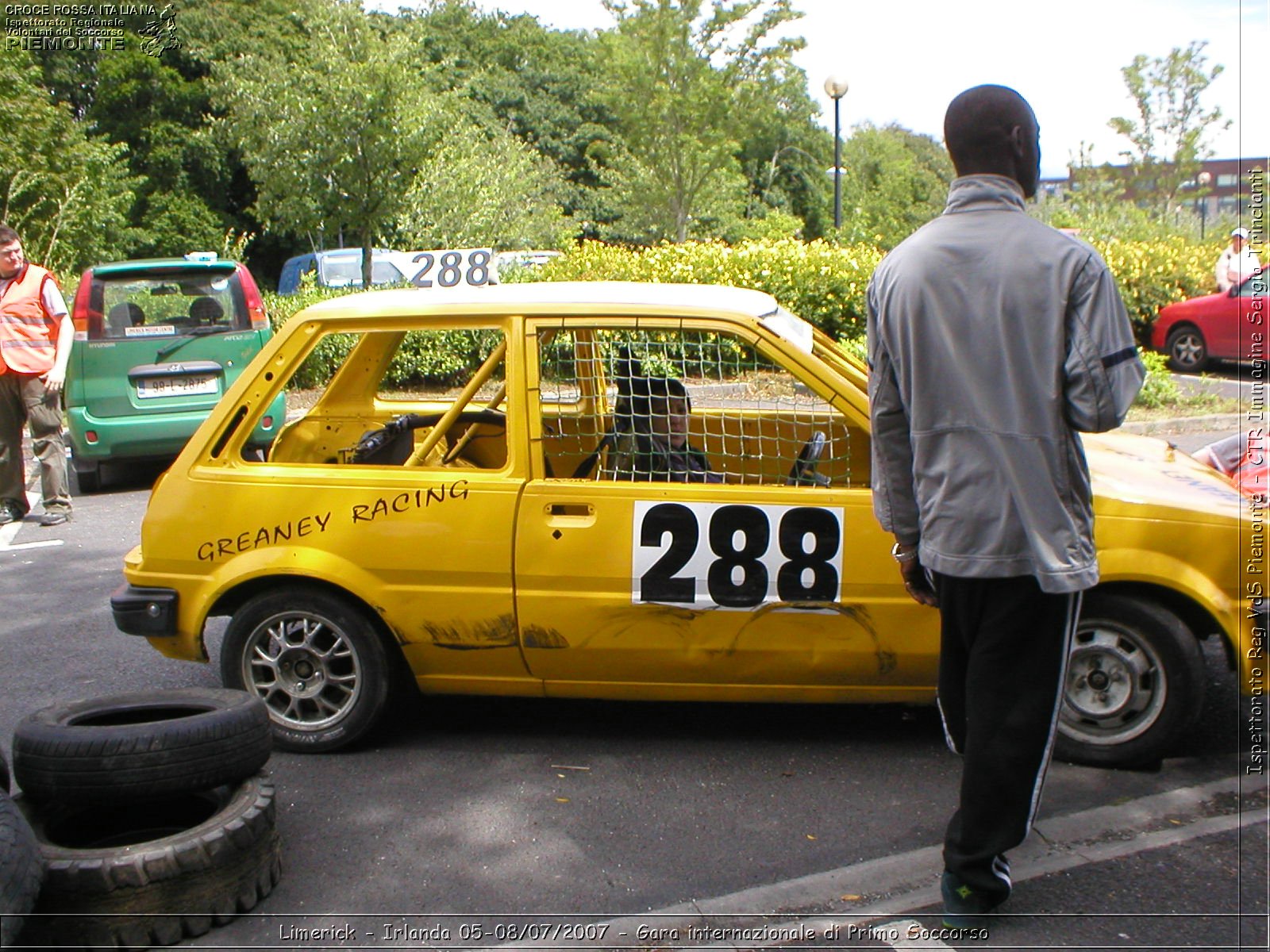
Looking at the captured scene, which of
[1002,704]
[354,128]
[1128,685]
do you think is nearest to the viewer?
[1002,704]

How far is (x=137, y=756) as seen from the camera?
3.53 meters

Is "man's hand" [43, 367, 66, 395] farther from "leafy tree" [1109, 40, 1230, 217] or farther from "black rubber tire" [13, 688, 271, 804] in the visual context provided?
"leafy tree" [1109, 40, 1230, 217]

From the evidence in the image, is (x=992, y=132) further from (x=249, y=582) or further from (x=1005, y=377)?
(x=249, y=582)

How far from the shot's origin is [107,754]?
353 cm

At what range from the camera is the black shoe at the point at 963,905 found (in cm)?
324

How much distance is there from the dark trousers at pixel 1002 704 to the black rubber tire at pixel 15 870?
2.38 metres

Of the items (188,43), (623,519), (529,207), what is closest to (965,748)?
(623,519)

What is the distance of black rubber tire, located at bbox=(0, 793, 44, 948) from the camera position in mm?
2934

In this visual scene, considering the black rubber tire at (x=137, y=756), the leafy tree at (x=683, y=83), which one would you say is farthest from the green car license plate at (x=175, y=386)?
the leafy tree at (x=683, y=83)

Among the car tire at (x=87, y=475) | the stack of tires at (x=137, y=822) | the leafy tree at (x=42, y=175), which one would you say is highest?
the leafy tree at (x=42, y=175)

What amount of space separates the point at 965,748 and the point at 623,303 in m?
2.01

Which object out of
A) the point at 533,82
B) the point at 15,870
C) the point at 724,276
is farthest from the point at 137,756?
the point at 533,82

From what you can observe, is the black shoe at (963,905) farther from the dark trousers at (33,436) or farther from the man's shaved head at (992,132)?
the dark trousers at (33,436)

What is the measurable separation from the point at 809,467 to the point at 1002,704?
59.5 inches
